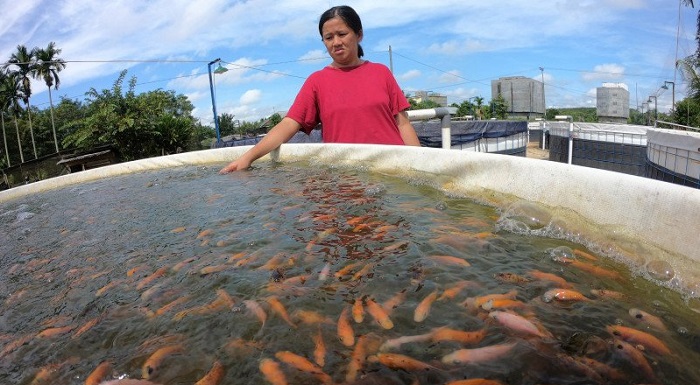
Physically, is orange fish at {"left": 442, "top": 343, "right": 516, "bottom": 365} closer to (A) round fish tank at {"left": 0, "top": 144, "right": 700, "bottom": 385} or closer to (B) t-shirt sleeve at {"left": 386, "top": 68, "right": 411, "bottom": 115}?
(A) round fish tank at {"left": 0, "top": 144, "right": 700, "bottom": 385}

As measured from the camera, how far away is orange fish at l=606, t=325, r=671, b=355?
1433 millimetres

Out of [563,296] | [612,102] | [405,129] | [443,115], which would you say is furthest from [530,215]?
[612,102]

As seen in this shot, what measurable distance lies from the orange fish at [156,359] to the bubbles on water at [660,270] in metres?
1.98

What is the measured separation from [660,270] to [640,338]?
61cm

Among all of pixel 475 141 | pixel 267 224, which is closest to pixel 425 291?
pixel 267 224

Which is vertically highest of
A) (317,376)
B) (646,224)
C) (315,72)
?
(315,72)

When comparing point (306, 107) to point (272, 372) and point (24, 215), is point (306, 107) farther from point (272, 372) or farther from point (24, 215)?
point (272, 372)

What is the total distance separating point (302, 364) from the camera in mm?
1505

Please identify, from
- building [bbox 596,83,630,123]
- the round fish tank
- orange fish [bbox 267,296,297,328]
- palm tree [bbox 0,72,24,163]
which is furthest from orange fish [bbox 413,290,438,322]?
palm tree [bbox 0,72,24,163]

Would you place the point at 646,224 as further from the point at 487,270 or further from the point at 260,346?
the point at 260,346

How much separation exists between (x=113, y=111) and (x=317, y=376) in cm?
2948

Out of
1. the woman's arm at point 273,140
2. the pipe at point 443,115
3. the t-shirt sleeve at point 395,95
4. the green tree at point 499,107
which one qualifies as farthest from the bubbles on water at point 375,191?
the green tree at point 499,107

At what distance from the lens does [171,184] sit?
17.1 ft

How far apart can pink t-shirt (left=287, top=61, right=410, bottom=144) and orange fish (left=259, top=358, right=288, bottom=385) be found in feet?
9.99
